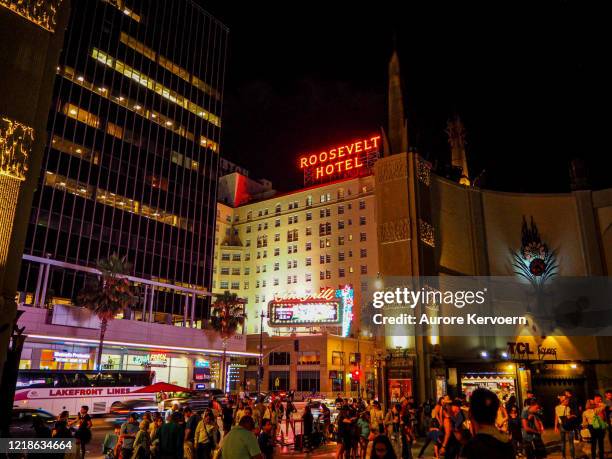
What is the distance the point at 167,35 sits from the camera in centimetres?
8631

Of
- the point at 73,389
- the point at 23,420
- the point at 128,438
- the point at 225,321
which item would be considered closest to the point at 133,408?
the point at 73,389

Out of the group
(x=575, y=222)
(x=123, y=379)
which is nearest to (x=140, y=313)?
(x=123, y=379)

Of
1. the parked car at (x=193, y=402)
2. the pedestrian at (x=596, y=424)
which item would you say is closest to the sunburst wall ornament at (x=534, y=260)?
the pedestrian at (x=596, y=424)

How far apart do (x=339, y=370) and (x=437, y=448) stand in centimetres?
6323

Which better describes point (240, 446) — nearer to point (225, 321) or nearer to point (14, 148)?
point (14, 148)

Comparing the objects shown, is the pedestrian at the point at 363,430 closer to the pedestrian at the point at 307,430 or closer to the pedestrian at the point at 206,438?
the pedestrian at the point at 307,430

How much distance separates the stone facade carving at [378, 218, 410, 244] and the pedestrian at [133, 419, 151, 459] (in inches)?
942

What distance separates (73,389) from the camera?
1416 inches

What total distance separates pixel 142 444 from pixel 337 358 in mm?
66634

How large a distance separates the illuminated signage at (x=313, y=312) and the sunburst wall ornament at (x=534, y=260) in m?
40.3

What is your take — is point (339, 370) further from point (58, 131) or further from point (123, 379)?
point (58, 131)

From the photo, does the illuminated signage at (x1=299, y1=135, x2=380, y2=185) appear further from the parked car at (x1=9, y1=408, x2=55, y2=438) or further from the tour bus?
the parked car at (x1=9, y1=408, x2=55, y2=438)

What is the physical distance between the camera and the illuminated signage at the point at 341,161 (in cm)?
9612

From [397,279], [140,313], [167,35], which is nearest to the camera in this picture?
[397,279]
